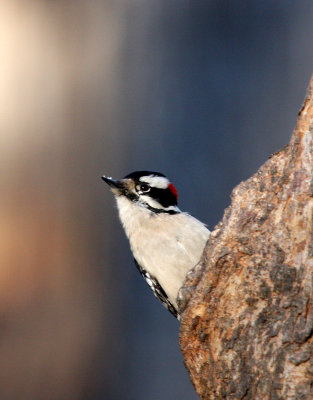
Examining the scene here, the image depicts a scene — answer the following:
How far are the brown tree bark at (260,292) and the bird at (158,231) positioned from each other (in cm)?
89

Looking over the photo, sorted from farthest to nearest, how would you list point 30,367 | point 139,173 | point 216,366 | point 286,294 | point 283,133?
point 283,133 < point 30,367 < point 139,173 < point 216,366 < point 286,294

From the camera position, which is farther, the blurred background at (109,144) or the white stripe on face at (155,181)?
the blurred background at (109,144)

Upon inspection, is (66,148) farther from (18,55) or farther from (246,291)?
(246,291)

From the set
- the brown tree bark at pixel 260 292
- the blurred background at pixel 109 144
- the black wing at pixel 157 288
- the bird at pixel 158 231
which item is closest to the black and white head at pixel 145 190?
the bird at pixel 158 231

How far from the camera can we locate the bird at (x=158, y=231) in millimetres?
3598

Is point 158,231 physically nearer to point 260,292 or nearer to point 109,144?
point 260,292

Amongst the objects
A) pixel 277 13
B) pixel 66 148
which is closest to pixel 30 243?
pixel 66 148

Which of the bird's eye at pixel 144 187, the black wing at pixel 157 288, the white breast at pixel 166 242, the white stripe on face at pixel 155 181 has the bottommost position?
the black wing at pixel 157 288

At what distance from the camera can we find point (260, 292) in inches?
97.0

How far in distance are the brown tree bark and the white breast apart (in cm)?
89

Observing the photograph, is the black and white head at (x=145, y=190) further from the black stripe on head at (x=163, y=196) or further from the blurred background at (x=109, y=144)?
the blurred background at (x=109, y=144)

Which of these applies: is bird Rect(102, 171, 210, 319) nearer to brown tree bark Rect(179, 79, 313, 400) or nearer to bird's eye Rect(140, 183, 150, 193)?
bird's eye Rect(140, 183, 150, 193)

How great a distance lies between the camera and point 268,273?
2449 mm

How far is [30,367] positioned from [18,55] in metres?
2.26
